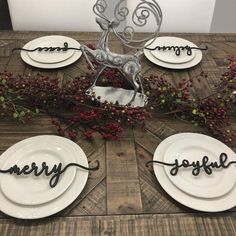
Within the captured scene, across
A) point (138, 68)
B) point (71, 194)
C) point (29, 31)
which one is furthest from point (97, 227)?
point (29, 31)

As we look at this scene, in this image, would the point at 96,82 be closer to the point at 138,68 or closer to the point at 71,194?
the point at 138,68

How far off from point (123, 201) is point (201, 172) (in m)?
0.20

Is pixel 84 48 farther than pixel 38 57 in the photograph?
No

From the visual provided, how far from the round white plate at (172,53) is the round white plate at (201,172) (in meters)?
0.37

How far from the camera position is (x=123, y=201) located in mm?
697

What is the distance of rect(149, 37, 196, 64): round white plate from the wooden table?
0.96 ft

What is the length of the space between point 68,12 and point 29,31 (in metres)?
0.18

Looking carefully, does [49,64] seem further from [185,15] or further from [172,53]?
[185,15]

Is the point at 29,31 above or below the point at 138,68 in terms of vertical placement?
below

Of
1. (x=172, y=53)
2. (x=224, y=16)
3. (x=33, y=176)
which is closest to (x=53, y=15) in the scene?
(x=172, y=53)

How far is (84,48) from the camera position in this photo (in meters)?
0.86

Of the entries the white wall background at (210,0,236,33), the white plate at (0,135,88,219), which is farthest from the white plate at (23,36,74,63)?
the white wall background at (210,0,236,33)

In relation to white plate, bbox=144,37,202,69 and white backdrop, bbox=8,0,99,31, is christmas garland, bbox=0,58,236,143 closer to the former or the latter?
white plate, bbox=144,37,202,69

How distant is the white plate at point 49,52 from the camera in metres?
1.08
